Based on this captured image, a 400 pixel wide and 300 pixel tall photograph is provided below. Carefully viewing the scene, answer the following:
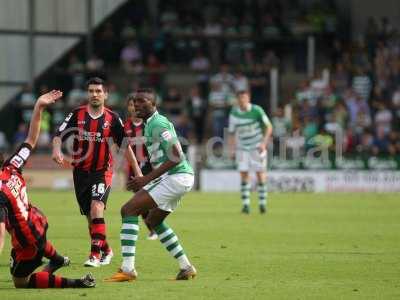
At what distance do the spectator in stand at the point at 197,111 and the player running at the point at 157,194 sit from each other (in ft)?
71.5

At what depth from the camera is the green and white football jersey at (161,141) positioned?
1124 cm

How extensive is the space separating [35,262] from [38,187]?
22.0 metres

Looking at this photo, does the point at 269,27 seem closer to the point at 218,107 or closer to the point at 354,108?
Result: the point at 218,107

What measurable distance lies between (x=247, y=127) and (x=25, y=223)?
42.9ft

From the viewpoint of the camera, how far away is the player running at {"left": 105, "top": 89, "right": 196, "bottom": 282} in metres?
11.2

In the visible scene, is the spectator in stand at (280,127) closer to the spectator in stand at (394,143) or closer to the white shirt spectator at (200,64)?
the spectator in stand at (394,143)

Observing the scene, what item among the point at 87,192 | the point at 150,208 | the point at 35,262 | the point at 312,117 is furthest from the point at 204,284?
the point at 312,117

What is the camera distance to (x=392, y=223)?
64.8 ft

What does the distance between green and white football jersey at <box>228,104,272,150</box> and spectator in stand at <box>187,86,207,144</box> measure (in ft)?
33.2

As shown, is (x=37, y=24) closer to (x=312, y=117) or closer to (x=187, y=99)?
(x=187, y=99)

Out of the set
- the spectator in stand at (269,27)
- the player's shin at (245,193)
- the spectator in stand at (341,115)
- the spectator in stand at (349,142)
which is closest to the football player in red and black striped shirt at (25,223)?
the player's shin at (245,193)

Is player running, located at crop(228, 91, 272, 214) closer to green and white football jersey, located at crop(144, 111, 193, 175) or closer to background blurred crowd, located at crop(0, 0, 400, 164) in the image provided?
background blurred crowd, located at crop(0, 0, 400, 164)

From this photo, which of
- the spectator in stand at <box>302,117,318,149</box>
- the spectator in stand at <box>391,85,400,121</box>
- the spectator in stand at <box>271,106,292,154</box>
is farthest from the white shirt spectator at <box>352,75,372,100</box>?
the spectator in stand at <box>271,106,292,154</box>

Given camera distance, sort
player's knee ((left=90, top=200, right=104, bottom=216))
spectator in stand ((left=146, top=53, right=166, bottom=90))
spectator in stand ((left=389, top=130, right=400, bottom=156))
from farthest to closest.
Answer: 1. spectator in stand ((left=146, top=53, right=166, bottom=90))
2. spectator in stand ((left=389, top=130, right=400, bottom=156))
3. player's knee ((left=90, top=200, right=104, bottom=216))
